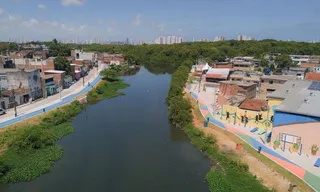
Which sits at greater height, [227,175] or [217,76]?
[217,76]

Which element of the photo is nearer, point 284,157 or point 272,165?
point 272,165

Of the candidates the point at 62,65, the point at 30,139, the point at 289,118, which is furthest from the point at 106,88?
the point at 289,118

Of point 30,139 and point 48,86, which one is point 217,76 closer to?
point 48,86

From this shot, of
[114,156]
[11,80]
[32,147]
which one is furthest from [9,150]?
[11,80]

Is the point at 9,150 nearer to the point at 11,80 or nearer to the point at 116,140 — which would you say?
the point at 116,140

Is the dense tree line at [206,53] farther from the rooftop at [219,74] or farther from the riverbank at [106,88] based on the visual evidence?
the rooftop at [219,74]

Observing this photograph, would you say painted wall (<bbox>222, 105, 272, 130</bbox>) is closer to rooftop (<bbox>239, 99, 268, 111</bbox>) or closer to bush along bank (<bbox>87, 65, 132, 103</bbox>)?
rooftop (<bbox>239, 99, 268, 111</bbox>)

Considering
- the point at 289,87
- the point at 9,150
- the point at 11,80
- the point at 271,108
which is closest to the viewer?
the point at 9,150
